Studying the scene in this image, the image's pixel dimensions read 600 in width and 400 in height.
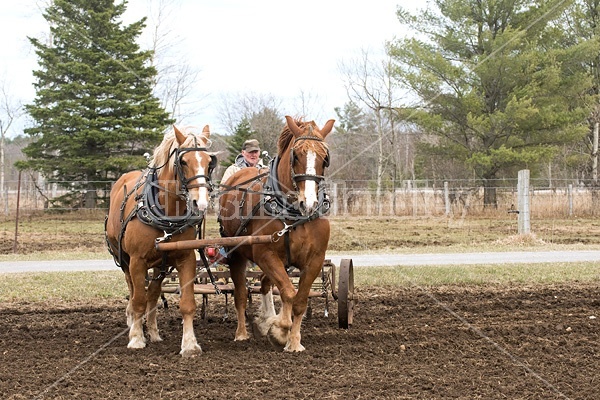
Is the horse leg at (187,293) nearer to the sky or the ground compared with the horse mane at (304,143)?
nearer to the ground

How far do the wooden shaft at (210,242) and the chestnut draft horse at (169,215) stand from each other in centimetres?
19

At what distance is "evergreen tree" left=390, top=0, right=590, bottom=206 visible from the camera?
28.0 metres

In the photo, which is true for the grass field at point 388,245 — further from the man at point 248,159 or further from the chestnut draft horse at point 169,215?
the chestnut draft horse at point 169,215

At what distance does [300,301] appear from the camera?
6.57 metres

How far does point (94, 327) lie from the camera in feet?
26.5

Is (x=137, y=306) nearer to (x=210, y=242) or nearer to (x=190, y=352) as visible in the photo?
(x=190, y=352)

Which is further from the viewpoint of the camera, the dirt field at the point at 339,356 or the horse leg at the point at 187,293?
the horse leg at the point at 187,293

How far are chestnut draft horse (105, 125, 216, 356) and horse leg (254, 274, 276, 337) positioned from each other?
98 centimetres

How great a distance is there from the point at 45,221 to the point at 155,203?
2046 cm

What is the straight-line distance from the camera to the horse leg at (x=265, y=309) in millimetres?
7387

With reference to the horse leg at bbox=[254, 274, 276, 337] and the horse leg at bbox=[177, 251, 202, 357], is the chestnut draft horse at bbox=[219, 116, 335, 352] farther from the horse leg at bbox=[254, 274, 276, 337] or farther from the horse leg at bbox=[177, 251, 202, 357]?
the horse leg at bbox=[177, 251, 202, 357]

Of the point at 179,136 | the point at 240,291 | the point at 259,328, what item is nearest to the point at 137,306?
the point at 240,291

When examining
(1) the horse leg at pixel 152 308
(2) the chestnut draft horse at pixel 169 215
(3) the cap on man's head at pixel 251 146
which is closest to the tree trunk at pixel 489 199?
(3) the cap on man's head at pixel 251 146

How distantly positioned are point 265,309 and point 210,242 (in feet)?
5.18
